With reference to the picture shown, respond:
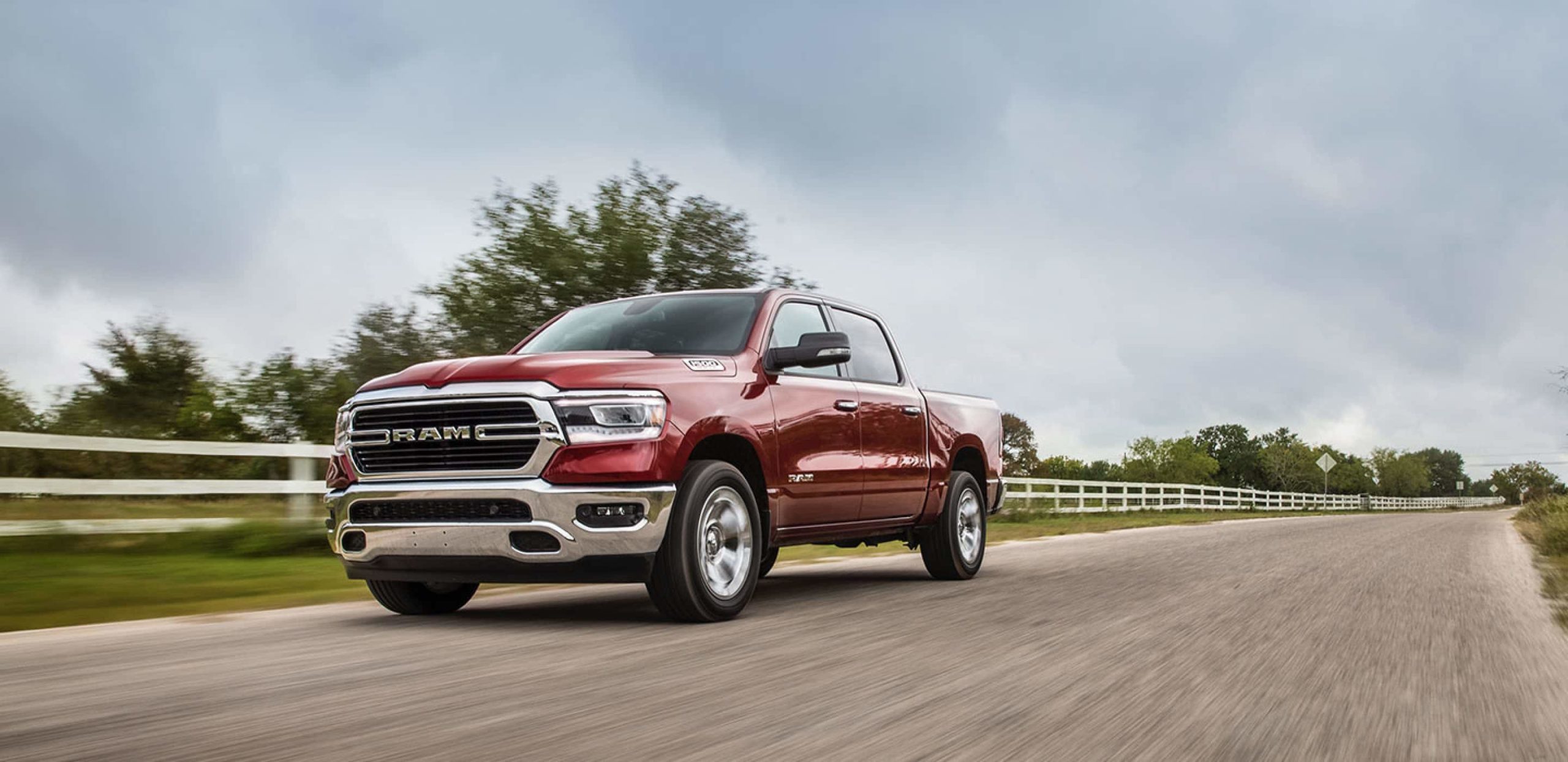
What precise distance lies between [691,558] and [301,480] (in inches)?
330

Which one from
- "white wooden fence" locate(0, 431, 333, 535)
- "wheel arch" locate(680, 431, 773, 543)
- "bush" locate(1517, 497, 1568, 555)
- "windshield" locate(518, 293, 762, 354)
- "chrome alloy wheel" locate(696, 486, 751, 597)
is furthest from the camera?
"bush" locate(1517, 497, 1568, 555)

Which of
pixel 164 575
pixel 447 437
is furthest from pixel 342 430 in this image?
pixel 164 575

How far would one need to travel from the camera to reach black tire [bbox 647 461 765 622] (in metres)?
6.28

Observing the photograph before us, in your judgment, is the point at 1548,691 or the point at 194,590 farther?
the point at 194,590

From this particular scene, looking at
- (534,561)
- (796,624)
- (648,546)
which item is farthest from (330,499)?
(796,624)

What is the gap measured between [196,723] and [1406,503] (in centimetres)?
11325

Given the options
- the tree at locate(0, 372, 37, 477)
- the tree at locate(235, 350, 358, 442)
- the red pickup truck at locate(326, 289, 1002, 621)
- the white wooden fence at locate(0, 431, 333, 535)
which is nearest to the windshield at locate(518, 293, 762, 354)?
the red pickup truck at locate(326, 289, 1002, 621)

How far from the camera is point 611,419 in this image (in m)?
6.17

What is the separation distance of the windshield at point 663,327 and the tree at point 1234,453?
165 meters

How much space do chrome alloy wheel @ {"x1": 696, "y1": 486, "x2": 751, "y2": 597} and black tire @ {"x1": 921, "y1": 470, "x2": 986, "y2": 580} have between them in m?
3.03

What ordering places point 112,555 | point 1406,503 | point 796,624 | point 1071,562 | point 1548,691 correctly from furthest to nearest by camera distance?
1. point 1406,503
2. point 1071,562
3. point 112,555
4. point 796,624
5. point 1548,691

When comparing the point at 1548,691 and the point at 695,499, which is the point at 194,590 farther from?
the point at 1548,691

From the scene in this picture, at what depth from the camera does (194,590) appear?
28.4 ft

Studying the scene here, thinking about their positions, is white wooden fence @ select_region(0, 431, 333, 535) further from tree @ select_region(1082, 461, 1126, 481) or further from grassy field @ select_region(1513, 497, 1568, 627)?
tree @ select_region(1082, 461, 1126, 481)
